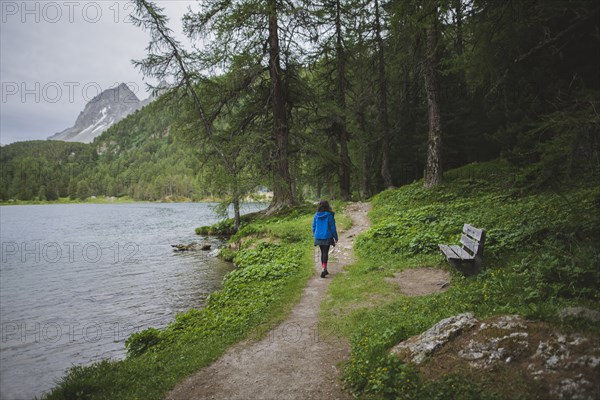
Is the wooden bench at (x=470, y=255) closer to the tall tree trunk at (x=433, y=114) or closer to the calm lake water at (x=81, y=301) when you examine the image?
the calm lake water at (x=81, y=301)

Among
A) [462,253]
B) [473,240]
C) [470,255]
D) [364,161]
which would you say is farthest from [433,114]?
[364,161]

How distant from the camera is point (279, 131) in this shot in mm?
19906

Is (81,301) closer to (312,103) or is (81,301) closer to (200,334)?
(200,334)

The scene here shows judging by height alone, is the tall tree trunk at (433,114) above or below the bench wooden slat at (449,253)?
above

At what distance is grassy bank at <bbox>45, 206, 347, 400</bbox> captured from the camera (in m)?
5.00

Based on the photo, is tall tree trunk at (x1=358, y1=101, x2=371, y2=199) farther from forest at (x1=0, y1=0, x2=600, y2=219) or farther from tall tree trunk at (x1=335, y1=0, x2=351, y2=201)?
tall tree trunk at (x1=335, y1=0, x2=351, y2=201)

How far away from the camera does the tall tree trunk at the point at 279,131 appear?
19109mm

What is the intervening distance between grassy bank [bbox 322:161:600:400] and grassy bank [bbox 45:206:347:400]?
4.88 ft

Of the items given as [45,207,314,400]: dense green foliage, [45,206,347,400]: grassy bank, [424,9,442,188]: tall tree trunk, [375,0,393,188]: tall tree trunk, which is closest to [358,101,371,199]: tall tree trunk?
[375,0,393,188]: tall tree trunk

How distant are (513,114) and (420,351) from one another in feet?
48.7

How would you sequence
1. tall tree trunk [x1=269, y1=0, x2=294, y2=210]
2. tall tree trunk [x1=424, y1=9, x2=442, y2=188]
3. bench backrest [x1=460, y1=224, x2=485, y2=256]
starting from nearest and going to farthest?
1. bench backrest [x1=460, y1=224, x2=485, y2=256]
2. tall tree trunk [x1=424, y1=9, x2=442, y2=188]
3. tall tree trunk [x1=269, y1=0, x2=294, y2=210]

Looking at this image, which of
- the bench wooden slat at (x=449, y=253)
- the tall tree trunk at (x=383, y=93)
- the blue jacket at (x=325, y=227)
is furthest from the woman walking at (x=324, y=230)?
the tall tree trunk at (x=383, y=93)

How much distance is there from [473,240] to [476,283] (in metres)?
1.56

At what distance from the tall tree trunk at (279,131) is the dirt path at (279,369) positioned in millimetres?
13298
